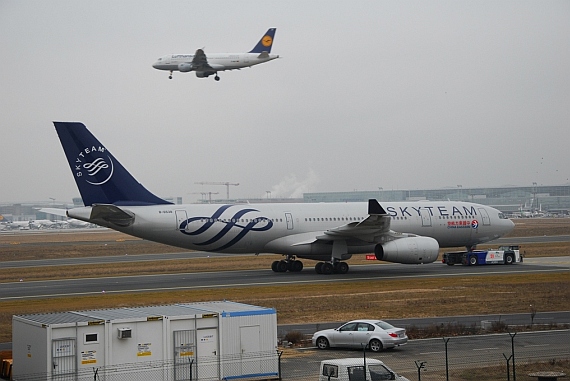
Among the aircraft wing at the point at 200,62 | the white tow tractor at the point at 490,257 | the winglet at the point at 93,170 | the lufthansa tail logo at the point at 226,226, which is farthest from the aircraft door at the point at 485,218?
the aircraft wing at the point at 200,62

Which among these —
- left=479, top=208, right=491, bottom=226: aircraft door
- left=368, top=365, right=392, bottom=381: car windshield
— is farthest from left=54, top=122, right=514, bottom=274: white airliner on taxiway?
left=368, top=365, right=392, bottom=381: car windshield

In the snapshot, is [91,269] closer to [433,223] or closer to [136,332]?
[433,223]

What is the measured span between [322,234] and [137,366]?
98.1 feet

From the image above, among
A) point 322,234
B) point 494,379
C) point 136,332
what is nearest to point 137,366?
point 136,332

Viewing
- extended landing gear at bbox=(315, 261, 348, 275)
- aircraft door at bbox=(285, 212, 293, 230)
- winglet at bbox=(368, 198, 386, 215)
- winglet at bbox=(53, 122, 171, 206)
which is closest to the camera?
winglet at bbox=(53, 122, 171, 206)

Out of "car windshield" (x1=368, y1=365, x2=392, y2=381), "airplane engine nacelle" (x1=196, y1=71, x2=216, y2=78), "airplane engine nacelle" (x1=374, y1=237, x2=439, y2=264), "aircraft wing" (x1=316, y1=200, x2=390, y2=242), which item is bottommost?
"car windshield" (x1=368, y1=365, x2=392, y2=381)

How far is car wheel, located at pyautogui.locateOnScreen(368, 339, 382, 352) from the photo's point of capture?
24.7 meters

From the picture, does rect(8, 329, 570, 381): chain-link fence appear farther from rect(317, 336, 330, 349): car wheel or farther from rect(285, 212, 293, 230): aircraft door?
rect(285, 212, 293, 230): aircraft door

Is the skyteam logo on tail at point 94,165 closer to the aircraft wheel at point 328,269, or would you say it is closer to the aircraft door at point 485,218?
the aircraft wheel at point 328,269

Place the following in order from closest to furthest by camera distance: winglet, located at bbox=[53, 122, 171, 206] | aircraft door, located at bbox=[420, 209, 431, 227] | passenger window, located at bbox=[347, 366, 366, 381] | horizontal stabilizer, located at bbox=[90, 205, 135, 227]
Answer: passenger window, located at bbox=[347, 366, 366, 381] < horizontal stabilizer, located at bbox=[90, 205, 135, 227] < winglet, located at bbox=[53, 122, 171, 206] < aircraft door, located at bbox=[420, 209, 431, 227]

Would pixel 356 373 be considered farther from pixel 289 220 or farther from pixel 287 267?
pixel 287 267

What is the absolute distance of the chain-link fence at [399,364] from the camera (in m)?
20.3

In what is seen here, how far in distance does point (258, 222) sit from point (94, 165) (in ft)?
35.0

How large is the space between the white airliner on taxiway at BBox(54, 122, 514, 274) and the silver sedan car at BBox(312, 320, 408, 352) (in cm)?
1994
